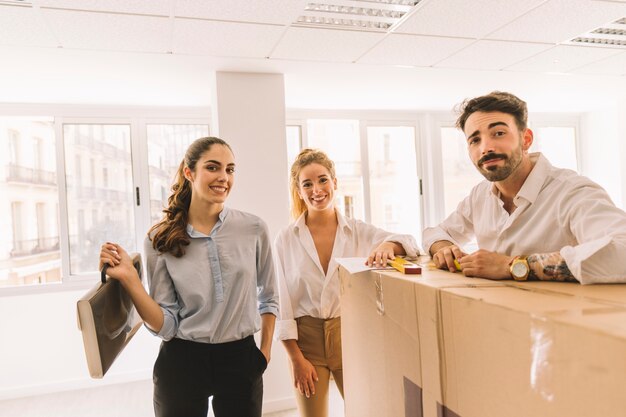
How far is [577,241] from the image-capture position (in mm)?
903

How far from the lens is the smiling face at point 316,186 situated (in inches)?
65.9

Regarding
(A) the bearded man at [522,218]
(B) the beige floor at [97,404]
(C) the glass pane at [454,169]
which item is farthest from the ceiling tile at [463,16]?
(B) the beige floor at [97,404]

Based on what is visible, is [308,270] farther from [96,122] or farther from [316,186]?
[96,122]

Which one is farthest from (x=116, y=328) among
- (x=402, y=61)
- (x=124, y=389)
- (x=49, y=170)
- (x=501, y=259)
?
(x=49, y=170)

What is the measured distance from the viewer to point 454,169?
458cm

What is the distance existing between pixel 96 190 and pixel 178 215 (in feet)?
8.76

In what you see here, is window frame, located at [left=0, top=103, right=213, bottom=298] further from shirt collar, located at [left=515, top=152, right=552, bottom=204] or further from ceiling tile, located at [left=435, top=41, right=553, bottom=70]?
shirt collar, located at [left=515, top=152, right=552, bottom=204]

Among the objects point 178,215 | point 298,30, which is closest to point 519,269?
point 178,215

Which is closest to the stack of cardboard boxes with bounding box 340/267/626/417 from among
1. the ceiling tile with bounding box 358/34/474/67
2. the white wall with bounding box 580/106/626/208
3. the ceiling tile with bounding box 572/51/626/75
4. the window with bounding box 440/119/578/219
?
the ceiling tile with bounding box 358/34/474/67

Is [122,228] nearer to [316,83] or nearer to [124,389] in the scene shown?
[124,389]

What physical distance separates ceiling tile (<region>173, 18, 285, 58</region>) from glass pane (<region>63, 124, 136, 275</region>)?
1.68 meters

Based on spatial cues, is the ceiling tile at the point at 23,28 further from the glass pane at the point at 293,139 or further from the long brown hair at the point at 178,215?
the glass pane at the point at 293,139

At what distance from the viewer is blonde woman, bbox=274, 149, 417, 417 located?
1521 mm

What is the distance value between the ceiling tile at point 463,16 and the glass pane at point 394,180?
2.06 metres
